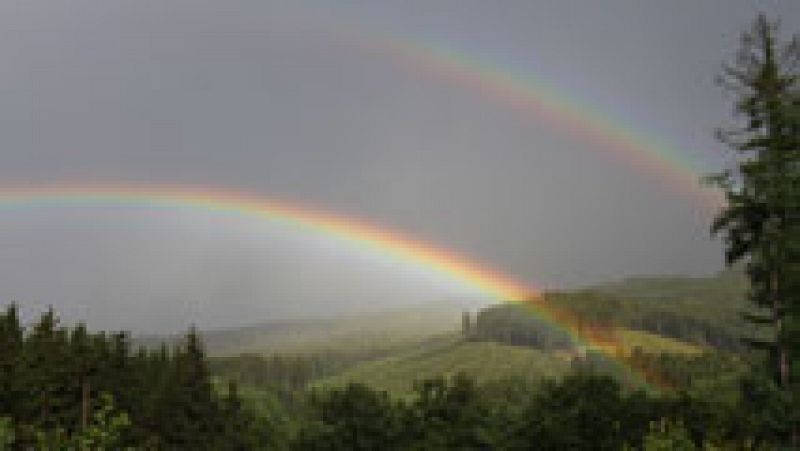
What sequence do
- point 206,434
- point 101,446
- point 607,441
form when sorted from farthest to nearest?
point 607,441 < point 206,434 < point 101,446

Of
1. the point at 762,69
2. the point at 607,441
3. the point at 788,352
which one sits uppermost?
the point at 762,69

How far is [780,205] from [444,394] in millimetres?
76435

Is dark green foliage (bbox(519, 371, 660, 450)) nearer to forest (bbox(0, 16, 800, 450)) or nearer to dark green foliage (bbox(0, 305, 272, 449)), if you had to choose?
forest (bbox(0, 16, 800, 450))

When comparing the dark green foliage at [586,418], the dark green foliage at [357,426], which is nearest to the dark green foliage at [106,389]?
the dark green foliage at [357,426]

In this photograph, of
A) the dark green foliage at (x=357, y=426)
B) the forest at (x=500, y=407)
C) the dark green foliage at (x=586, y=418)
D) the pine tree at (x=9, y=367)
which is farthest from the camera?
the dark green foliage at (x=357, y=426)

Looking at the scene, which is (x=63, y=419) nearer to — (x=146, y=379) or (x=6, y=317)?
(x=6, y=317)

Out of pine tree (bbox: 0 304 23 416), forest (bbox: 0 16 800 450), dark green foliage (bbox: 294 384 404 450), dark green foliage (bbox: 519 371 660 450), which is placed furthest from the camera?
dark green foliage (bbox: 294 384 404 450)

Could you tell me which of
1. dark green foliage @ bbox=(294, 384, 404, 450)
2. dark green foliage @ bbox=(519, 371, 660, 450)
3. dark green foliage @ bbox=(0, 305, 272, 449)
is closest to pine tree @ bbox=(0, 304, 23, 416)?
dark green foliage @ bbox=(0, 305, 272, 449)

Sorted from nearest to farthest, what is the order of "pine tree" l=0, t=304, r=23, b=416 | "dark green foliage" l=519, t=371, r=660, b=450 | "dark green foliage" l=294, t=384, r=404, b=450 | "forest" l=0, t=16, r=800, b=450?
"forest" l=0, t=16, r=800, b=450 → "pine tree" l=0, t=304, r=23, b=416 → "dark green foliage" l=519, t=371, r=660, b=450 → "dark green foliage" l=294, t=384, r=404, b=450

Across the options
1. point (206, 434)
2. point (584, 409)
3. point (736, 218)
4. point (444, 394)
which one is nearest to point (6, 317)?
point (206, 434)

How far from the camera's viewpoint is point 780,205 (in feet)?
133

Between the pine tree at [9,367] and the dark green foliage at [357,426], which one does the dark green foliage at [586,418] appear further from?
the pine tree at [9,367]

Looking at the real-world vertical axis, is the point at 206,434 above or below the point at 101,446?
below

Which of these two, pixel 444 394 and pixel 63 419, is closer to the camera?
pixel 63 419
